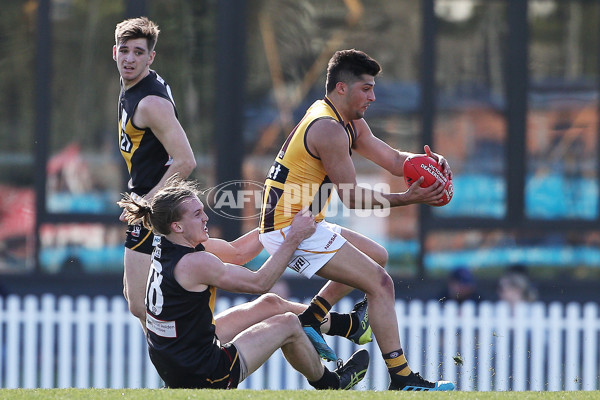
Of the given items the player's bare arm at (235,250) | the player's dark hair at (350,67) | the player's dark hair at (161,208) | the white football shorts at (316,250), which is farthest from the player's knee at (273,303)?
the player's dark hair at (350,67)

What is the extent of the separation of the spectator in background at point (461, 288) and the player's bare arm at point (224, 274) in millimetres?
4848

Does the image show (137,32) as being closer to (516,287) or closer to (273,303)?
(273,303)

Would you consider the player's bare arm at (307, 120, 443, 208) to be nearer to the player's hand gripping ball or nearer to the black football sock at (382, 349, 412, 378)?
the player's hand gripping ball

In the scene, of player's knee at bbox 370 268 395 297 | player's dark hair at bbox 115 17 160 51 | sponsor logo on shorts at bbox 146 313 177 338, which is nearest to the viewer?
sponsor logo on shorts at bbox 146 313 177 338

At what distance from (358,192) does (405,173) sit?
1.06 ft

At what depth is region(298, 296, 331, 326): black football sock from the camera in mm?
6648

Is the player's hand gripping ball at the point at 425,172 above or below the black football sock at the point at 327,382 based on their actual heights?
above

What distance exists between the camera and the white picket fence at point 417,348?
9.93 metres

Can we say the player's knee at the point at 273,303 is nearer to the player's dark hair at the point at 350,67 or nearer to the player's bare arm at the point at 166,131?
the player's bare arm at the point at 166,131

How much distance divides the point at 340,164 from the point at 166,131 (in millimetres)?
1134

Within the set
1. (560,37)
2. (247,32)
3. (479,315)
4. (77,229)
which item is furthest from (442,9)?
(77,229)

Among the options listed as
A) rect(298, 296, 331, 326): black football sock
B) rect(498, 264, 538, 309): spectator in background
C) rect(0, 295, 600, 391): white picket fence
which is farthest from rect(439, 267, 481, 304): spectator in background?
rect(298, 296, 331, 326): black football sock

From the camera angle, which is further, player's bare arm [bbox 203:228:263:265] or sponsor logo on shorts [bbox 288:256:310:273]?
player's bare arm [bbox 203:228:263:265]

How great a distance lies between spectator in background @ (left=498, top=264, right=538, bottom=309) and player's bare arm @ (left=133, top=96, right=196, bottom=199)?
17.5 feet
